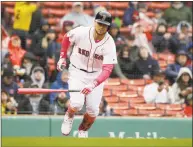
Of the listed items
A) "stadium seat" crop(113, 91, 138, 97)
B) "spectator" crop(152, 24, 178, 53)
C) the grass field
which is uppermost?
"spectator" crop(152, 24, 178, 53)

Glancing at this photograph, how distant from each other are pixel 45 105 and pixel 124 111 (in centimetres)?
138

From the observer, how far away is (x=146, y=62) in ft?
49.4

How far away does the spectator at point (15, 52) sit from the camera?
14.5 metres

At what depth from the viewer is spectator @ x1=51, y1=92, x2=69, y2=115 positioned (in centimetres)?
1419

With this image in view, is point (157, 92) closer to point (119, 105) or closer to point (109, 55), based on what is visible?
point (119, 105)

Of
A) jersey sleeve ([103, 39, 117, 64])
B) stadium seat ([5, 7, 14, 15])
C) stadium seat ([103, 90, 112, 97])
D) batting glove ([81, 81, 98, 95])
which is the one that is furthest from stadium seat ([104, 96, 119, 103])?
batting glove ([81, 81, 98, 95])

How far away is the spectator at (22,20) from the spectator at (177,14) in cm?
288

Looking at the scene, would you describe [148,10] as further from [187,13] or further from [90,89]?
[90,89]

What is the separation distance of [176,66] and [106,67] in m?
4.62

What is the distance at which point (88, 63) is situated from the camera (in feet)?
37.0

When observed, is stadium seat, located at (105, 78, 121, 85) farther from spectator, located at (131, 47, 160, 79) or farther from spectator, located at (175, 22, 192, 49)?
spectator, located at (175, 22, 192, 49)

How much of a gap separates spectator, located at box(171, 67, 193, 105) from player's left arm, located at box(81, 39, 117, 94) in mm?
3946

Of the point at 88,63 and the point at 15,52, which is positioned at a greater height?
the point at 15,52

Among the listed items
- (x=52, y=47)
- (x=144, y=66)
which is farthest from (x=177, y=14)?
(x=52, y=47)
